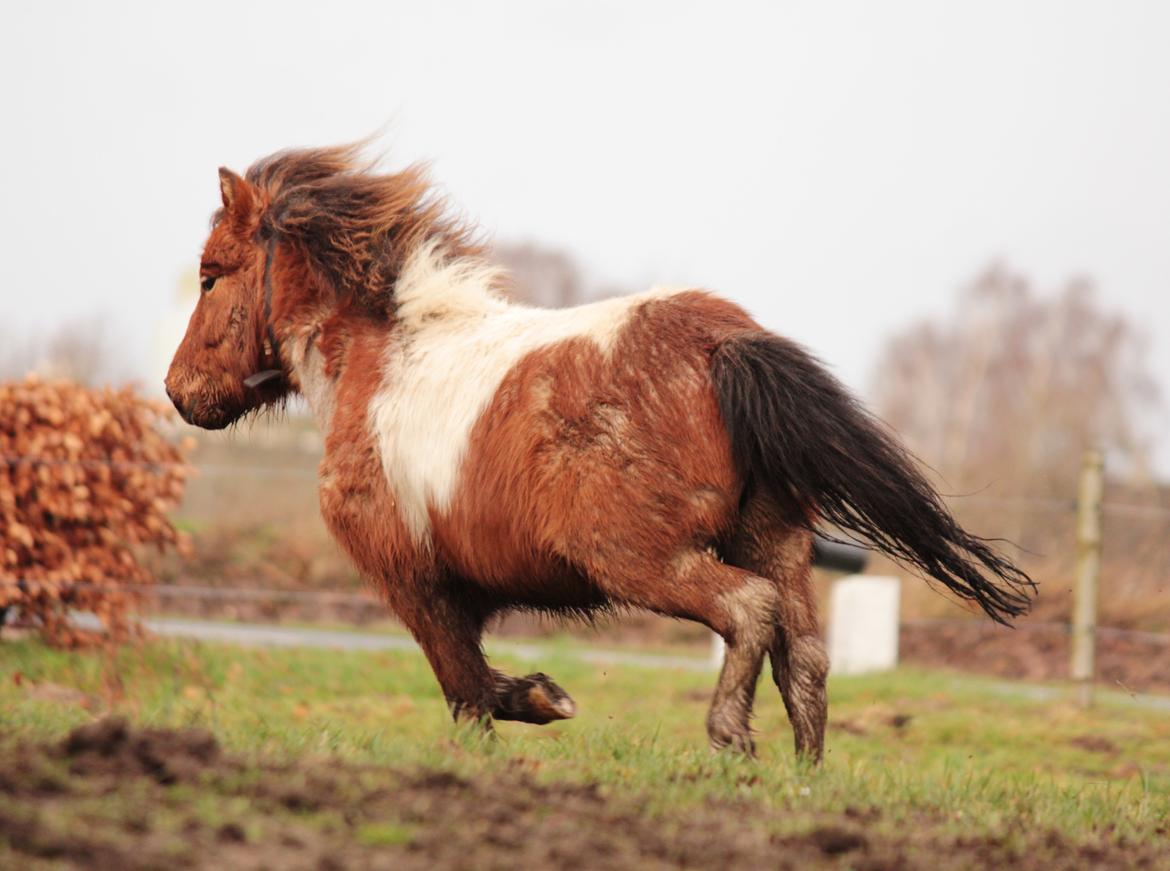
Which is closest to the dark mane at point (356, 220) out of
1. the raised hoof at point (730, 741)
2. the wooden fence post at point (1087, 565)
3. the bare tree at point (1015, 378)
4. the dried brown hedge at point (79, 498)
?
the raised hoof at point (730, 741)

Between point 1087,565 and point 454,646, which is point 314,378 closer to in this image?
point 454,646

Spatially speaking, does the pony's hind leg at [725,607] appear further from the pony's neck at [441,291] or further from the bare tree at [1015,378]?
the bare tree at [1015,378]

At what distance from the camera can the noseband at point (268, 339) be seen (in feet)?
22.3

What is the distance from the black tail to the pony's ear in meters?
2.61

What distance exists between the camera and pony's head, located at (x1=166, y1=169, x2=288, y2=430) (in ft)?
22.6

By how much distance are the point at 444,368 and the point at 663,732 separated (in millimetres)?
4107

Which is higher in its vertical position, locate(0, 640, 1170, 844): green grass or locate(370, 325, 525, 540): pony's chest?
locate(370, 325, 525, 540): pony's chest

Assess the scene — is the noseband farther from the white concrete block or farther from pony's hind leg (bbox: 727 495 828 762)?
the white concrete block

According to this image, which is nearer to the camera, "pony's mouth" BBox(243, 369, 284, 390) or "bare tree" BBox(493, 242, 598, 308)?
"pony's mouth" BBox(243, 369, 284, 390)

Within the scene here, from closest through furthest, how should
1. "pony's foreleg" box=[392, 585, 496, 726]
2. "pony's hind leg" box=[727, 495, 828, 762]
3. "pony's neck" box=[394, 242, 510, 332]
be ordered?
"pony's hind leg" box=[727, 495, 828, 762]
"pony's foreleg" box=[392, 585, 496, 726]
"pony's neck" box=[394, 242, 510, 332]

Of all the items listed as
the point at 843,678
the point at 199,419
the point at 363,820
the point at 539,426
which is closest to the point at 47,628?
the point at 199,419

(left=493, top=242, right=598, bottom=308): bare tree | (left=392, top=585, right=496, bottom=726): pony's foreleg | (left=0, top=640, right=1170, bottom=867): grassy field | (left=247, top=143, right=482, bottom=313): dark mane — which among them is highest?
(left=493, top=242, right=598, bottom=308): bare tree

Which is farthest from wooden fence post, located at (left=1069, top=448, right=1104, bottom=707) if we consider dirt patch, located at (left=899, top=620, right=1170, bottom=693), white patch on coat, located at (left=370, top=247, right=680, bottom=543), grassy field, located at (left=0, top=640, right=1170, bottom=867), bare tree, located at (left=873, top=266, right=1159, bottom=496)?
bare tree, located at (left=873, top=266, right=1159, bottom=496)

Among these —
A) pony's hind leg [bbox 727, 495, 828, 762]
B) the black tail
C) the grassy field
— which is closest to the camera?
the grassy field
